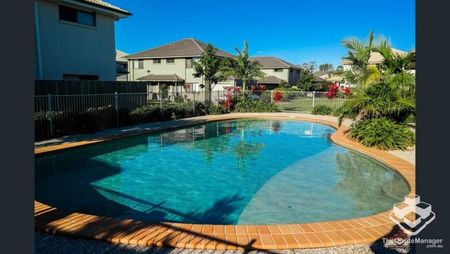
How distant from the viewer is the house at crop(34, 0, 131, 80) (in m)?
14.8

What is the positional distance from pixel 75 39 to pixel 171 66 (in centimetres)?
1882

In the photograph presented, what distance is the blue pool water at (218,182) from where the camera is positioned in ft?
20.3

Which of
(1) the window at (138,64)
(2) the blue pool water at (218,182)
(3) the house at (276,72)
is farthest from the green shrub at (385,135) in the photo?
(3) the house at (276,72)

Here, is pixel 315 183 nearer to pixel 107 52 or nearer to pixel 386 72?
pixel 386 72

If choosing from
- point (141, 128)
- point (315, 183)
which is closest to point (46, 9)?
point (141, 128)

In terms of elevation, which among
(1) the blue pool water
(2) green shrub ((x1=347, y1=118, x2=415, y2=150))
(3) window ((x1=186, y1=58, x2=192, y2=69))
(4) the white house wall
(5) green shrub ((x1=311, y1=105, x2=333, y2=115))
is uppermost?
(3) window ((x1=186, y1=58, x2=192, y2=69))

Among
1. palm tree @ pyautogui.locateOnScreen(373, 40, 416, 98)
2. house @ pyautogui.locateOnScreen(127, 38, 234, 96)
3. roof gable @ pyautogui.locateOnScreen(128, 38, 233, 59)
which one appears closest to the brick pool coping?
palm tree @ pyautogui.locateOnScreen(373, 40, 416, 98)

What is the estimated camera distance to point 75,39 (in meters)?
16.2

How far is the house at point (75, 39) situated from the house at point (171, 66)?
46.9 ft

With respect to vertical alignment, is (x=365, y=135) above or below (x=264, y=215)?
above

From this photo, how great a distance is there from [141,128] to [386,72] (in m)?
11.0

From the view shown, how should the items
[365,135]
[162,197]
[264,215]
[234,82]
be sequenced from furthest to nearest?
[234,82]
[365,135]
[162,197]
[264,215]

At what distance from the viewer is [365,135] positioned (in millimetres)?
11047

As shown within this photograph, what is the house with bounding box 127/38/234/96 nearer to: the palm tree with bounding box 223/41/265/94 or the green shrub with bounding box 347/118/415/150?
the palm tree with bounding box 223/41/265/94
